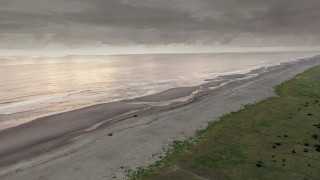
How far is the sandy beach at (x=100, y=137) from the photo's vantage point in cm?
2589

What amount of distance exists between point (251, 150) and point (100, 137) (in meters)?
16.3

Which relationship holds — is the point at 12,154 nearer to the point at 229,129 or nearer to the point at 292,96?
the point at 229,129

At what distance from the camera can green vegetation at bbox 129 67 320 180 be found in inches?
940

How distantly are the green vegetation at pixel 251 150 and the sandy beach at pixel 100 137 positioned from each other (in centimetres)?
215

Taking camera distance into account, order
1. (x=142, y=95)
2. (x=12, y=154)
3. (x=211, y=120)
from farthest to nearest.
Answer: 1. (x=142, y=95)
2. (x=211, y=120)
3. (x=12, y=154)

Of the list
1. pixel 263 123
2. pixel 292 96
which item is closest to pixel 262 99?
pixel 292 96

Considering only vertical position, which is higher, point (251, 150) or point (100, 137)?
point (100, 137)

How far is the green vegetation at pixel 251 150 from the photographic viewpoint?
2388 cm

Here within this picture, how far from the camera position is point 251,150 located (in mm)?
28438

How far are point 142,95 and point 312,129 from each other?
41988 mm

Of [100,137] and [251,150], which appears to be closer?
[251,150]

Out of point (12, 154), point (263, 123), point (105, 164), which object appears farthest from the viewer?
point (263, 123)

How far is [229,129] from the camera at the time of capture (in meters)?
35.7

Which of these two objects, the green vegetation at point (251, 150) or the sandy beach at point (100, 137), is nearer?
the green vegetation at point (251, 150)
